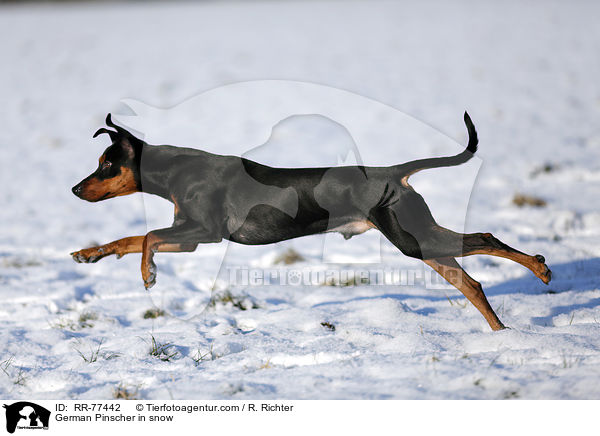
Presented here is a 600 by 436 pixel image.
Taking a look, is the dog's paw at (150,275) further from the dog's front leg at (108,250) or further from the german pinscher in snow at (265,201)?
the dog's front leg at (108,250)

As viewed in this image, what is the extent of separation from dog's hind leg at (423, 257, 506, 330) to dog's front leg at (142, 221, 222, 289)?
1127mm

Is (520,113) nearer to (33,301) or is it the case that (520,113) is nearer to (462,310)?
(462,310)

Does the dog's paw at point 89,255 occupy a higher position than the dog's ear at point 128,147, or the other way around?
the dog's ear at point 128,147

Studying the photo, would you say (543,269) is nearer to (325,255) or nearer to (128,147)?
(128,147)

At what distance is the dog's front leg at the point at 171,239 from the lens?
273 cm

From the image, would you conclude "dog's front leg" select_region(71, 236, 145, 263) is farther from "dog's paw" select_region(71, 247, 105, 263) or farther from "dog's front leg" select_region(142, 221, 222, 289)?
"dog's front leg" select_region(142, 221, 222, 289)

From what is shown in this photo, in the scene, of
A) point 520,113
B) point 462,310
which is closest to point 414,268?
point 462,310

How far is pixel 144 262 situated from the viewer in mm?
2740

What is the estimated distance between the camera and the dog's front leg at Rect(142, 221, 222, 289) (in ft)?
8.96
